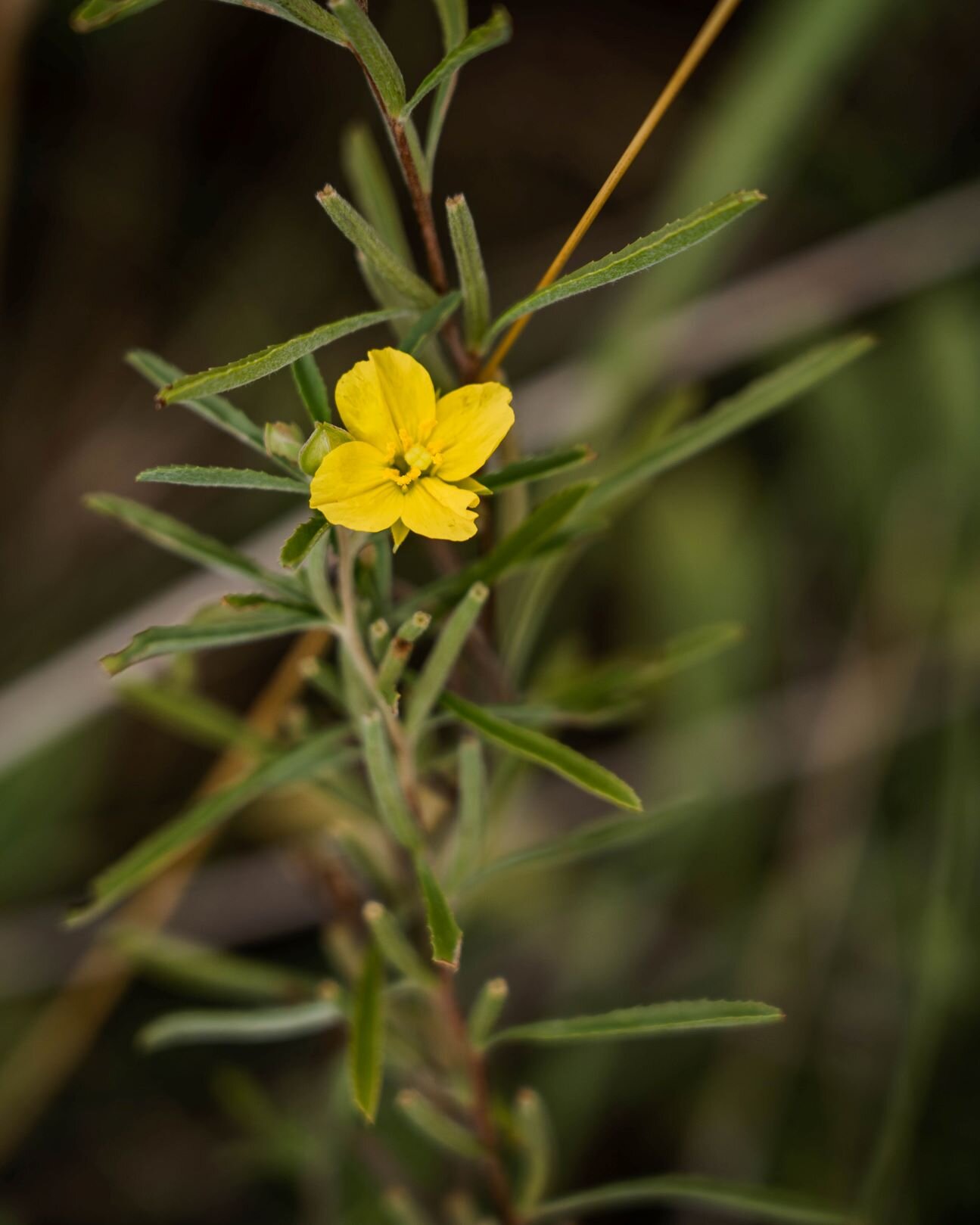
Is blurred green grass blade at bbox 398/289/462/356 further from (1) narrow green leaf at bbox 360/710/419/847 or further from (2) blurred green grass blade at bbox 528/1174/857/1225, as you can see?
(2) blurred green grass blade at bbox 528/1174/857/1225

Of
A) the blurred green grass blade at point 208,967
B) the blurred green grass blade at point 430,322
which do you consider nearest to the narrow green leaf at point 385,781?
the blurred green grass blade at point 430,322

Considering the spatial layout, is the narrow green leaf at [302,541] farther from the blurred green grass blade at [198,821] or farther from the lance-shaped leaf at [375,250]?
the blurred green grass blade at [198,821]

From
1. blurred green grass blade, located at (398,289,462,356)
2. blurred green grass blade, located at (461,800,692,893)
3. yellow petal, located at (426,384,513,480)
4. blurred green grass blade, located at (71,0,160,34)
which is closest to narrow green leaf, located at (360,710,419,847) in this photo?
blurred green grass blade, located at (461,800,692,893)

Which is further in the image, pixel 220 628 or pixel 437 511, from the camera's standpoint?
pixel 220 628

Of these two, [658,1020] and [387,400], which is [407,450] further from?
[658,1020]

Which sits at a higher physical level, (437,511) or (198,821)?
(437,511)

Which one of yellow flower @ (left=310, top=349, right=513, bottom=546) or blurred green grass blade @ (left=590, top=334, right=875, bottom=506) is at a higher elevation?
yellow flower @ (left=310, top=349, right=513, bottom=546)

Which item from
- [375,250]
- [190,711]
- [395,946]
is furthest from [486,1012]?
[375,250]
